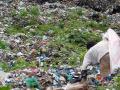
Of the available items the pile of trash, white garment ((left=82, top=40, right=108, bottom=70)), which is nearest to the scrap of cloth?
white garment ((left=82, top=40, right=108, bottom=70))

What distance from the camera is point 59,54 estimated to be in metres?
12.5

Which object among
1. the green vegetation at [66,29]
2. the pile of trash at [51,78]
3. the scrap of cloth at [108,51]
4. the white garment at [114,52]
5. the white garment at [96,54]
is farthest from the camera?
the green vegetation at [66,29]

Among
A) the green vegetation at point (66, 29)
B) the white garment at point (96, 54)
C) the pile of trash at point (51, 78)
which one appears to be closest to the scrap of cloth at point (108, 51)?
the white garment at point (96, 54)

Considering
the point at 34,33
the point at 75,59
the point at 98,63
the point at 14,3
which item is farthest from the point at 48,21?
the point at 98,63

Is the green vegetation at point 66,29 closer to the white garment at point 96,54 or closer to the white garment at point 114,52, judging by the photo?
the white garment at point 96,54

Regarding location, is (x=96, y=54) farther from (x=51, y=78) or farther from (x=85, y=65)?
(x=51, y=78)

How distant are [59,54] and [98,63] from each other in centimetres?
237

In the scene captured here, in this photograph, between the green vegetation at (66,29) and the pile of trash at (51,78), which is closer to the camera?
the pile of trash at (51,78)

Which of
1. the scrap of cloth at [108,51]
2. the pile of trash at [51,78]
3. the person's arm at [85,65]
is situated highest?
the scrap of cloth at [108,51]

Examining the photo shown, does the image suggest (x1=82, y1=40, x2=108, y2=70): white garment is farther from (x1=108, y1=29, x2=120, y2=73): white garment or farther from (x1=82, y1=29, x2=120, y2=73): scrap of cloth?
(x1=108, y1=29, x2=120, y2=73): white garment

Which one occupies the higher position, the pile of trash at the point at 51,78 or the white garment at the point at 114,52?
the white garment at the point at 114,52

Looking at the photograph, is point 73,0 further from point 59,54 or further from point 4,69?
point 4,69

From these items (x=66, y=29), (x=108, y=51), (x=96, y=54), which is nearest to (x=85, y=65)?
(x=96, y=54)

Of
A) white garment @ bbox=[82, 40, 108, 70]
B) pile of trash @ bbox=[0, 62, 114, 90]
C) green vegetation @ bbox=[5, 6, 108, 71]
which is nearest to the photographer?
pile of trash @ bbox=[0, 62, 114, 90]
